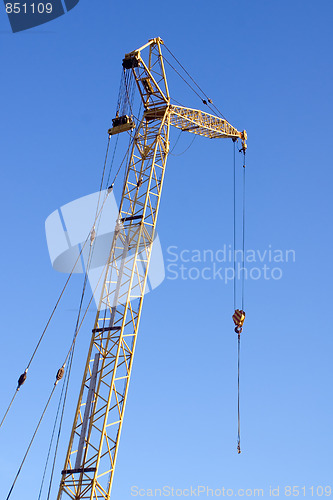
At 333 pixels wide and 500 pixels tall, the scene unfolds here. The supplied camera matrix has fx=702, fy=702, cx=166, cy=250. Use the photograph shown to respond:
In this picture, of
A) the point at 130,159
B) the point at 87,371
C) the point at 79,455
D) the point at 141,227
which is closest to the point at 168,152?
the point at 130,159

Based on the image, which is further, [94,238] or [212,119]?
[212,119]

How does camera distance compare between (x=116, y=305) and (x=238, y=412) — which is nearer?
(x=116, y=305)

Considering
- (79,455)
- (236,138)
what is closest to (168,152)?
(236,138)

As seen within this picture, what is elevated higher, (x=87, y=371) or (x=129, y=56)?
(x=129, y=56)

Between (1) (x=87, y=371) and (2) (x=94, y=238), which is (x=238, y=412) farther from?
(2) (x=94, y=238)

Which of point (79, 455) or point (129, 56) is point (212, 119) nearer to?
point (129, 56)

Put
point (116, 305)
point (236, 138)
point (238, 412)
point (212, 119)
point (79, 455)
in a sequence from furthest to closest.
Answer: point (236, 138), point (212, 119), point (238, 412), point (116, 305), point (79, 455)

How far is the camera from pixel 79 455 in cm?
3644

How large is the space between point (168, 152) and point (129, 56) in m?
6.60

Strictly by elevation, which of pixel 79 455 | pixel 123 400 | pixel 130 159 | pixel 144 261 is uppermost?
pixel 130 159

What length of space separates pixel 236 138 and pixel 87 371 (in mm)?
23510

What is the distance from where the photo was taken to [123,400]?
1492 inches

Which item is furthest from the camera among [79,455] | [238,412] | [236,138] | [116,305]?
[236,138]

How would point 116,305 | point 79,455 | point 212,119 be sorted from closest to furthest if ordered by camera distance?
point 79,455 < point 116,305 < point 212,119
